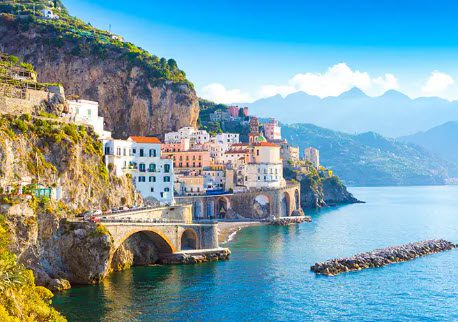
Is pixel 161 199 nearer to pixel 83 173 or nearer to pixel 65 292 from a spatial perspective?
pixel 83 173

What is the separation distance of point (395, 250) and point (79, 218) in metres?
49.5

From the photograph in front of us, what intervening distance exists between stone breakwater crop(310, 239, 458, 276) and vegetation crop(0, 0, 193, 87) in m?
95.8

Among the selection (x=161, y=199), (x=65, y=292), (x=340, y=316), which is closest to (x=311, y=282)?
(x=340, y=316)

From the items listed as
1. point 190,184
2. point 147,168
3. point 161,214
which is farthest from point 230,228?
point 161,214

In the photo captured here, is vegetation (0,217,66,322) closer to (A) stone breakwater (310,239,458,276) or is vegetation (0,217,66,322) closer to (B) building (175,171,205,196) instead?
(A) stone breakwater (310,239,458,276)

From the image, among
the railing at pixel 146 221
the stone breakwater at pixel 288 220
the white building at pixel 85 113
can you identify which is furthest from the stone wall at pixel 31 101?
the stone breakwater at pixel 288 220

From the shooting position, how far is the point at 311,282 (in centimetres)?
7106

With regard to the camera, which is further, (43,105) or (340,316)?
(43,105)

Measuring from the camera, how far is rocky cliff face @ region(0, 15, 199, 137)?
15912cm

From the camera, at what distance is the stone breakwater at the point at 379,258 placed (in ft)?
255

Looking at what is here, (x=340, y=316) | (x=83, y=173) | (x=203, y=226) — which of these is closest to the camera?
(x=340, y=316)

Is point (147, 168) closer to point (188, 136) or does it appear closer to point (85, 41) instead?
point (188, 136)

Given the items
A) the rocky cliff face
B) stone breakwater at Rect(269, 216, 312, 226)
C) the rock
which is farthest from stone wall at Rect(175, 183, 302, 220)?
the rock

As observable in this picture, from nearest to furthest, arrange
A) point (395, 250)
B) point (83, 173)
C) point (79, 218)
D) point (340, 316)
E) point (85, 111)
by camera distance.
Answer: point (340, 316) → point (79, 218) → point (83, 173) → point (395, 250) → point (85, 111)
